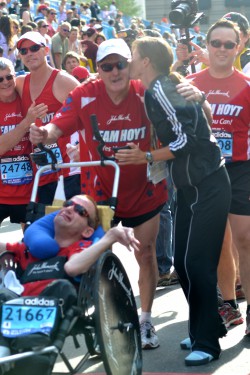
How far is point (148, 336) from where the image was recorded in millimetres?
6570

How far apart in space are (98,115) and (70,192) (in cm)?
147

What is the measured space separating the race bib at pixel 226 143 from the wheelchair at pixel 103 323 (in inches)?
65.3

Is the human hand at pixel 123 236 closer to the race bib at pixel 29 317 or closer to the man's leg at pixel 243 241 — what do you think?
the race bib at pixel 29 317

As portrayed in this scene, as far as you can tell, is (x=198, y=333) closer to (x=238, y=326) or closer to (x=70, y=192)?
(x=238, y=326)

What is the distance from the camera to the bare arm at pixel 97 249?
5.26 m

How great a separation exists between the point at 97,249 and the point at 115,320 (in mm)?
409

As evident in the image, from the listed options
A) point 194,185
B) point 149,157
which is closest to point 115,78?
point 149,157

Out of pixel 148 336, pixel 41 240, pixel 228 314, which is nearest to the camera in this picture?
pixel 41 240

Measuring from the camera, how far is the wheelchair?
15.9 ft

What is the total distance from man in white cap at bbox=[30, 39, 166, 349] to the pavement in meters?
0.21

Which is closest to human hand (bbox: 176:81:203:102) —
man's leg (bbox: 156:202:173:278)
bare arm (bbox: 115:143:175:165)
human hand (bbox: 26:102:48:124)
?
bare arm (bbox: 115:143:175:165)

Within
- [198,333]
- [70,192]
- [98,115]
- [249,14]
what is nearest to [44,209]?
[98,115]

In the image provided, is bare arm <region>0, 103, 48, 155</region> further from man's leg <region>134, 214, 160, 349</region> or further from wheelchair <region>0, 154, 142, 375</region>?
wheelchair <region>0, 154, 142, 375</region>

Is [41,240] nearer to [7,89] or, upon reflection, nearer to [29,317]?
[29,317]
